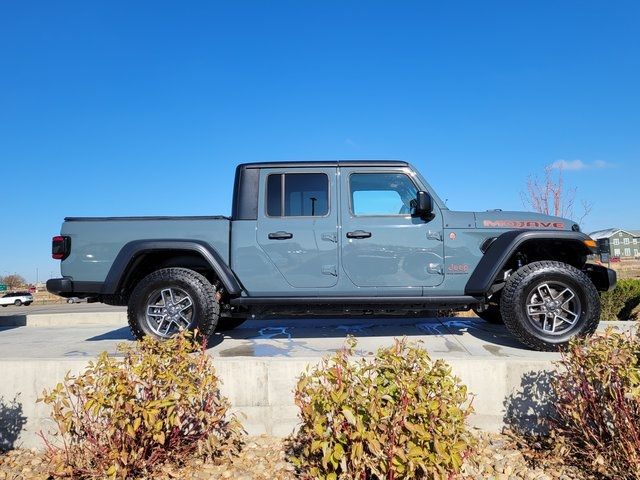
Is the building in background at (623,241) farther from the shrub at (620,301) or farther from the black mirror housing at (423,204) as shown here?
the black mirror housing at (423,204)

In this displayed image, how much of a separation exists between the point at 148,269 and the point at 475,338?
140 inches

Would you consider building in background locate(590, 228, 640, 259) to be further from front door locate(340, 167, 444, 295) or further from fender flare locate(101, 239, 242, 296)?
fender flare locate(101, 239, 242, 296)

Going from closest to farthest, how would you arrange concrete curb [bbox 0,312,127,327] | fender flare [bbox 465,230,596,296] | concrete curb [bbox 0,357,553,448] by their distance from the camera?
1. concrete curb [bbox 0,357,553,448]
2. fender flare [bbox 465,230,596,296]
3. concrete curb [bbox 0,312,127,327]

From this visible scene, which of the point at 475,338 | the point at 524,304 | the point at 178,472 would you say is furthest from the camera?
the point at 475,338

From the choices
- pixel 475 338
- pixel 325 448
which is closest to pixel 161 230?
pixel 325 448

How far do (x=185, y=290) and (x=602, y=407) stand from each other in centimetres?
338

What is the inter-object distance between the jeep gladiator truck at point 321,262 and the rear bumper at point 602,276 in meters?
0.01

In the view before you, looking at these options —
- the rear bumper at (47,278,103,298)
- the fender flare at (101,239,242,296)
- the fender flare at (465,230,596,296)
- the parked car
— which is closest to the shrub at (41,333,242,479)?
the fender flare at (101,239,242,296)

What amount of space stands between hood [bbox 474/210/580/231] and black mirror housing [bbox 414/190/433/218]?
568mm

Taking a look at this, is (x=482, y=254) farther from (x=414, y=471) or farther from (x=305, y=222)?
(x=414, y=471)

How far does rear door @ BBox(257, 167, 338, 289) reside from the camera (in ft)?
13.1

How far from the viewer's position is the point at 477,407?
3.02 m

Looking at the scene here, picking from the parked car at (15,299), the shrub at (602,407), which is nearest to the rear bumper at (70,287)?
the shrub at (602,407)

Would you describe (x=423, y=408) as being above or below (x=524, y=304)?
below
